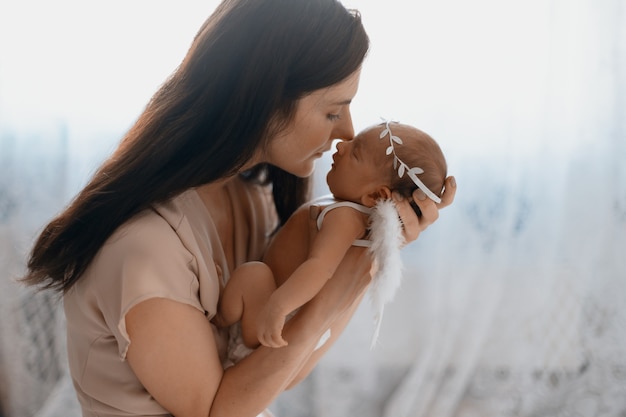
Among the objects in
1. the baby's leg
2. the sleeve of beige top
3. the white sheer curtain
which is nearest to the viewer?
the sleeve of beige top

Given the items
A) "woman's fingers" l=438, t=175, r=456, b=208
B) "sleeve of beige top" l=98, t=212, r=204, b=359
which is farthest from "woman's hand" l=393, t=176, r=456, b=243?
"sleeve of beige top" l=98, t=212, r=204, b=359

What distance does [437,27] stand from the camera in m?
2.21

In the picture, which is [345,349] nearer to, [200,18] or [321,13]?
[200,18]

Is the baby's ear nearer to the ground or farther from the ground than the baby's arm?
farther from the ground

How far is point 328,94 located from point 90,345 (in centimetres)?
60

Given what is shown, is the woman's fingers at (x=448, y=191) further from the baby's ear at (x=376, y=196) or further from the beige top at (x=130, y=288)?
the beige top at (x=130, y=288)

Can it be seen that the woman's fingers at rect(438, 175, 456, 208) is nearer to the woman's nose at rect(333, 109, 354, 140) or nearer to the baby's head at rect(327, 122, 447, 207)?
the baby's head at rect(327, 122, 447, 207)

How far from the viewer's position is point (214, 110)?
47.6 inches

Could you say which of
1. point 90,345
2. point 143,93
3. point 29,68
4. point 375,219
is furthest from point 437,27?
point 90,345

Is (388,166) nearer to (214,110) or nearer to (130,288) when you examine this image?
(214,110)

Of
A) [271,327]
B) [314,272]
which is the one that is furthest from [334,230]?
[271,327]

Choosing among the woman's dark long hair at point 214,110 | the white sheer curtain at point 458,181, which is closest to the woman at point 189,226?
the woman's dark long hair at point 214,110

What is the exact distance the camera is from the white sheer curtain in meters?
2.24

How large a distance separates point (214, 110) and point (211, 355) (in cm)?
40
